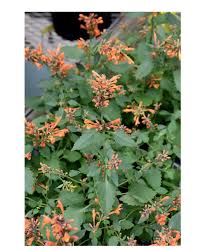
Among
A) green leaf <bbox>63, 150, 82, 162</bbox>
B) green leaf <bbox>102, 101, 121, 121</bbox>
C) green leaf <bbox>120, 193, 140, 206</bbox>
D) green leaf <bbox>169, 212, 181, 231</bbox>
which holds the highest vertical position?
green leaf <bbox>102, 101, 121, 121</bbox>

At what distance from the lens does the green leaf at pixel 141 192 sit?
96cm

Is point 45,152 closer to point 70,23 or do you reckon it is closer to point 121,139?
point 121,139

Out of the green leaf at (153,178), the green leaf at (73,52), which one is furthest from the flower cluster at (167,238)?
the green leaf at (73,52)

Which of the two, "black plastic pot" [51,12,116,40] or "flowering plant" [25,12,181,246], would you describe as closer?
"flowering plant" [25,12,181,246]

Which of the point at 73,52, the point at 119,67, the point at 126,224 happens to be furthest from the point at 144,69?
the point at 126,224

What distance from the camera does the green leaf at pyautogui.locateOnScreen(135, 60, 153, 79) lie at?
1.17m

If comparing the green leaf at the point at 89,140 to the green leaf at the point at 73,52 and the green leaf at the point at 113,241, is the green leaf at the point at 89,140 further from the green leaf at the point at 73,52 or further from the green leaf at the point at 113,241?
the green leaf at the point at 73,52

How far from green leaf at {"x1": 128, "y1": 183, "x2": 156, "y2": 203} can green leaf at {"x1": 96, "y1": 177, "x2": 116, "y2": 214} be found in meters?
0.09

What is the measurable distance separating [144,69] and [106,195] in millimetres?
406

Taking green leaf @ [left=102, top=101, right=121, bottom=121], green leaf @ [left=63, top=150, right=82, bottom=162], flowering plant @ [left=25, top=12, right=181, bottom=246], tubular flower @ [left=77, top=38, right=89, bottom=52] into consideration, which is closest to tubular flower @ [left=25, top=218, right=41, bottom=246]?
flowering plant @ [left=25, top=12, right=181, bottom=246]

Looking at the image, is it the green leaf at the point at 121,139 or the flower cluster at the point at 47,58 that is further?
the flower cluster at the point at 47,58

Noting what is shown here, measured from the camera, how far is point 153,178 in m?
1.00

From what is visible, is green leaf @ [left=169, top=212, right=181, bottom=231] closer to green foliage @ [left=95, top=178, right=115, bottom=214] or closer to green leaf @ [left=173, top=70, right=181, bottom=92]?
green foliage @ [left=95, top=178, right=115, bottom=214]
